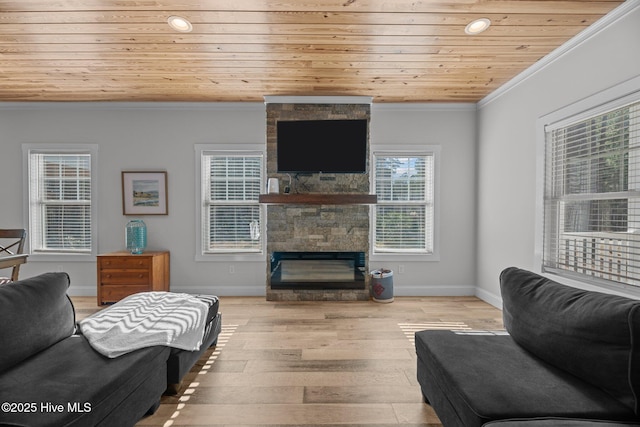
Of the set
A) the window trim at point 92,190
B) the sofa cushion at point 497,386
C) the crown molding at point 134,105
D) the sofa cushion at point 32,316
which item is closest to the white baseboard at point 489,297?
the sofa cushion at point 497,386

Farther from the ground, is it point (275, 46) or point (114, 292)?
point (275, 46)

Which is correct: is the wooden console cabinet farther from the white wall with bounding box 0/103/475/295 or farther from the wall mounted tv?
the wall mounted tv

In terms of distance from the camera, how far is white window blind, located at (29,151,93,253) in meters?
4.80

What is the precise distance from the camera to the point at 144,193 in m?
4.75

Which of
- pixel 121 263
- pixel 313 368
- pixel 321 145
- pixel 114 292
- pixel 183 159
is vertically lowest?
pixel 313 368

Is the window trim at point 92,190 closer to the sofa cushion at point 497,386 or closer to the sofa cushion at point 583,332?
the sofa cushion at point 497,386

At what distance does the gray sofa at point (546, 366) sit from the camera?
131 cm

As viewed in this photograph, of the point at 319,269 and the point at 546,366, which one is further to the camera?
the point at 319,269

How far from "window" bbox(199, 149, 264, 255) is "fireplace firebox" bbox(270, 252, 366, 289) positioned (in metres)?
0.50

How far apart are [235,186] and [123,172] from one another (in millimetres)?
1538

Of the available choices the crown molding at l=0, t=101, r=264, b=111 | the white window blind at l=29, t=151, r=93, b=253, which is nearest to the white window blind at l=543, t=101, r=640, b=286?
the crown molding at l=0, t=101, r=264, b=111

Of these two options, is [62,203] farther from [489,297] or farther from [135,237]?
A: [489,297]

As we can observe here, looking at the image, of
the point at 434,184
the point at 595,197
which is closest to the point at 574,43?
the point at 595,197

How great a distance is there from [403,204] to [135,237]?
12.1 ft
